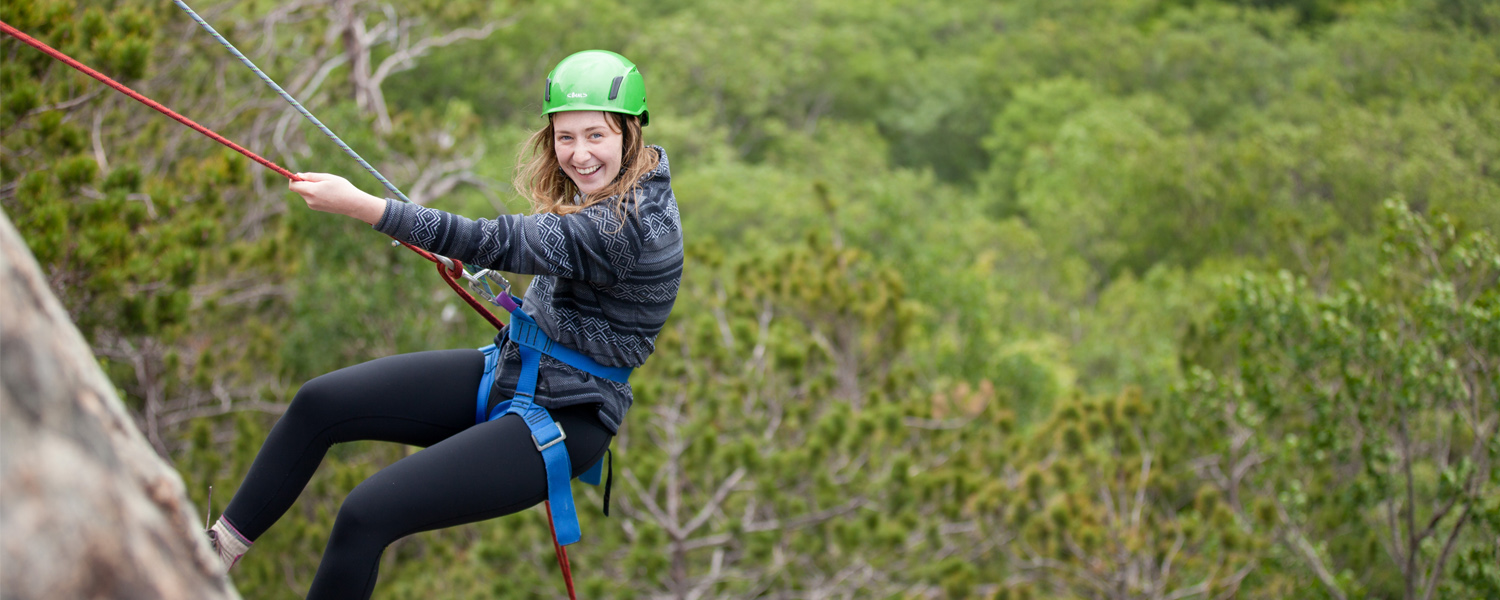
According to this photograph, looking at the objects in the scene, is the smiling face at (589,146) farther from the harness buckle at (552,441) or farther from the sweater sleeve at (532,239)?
the harness buckle at (552,441)

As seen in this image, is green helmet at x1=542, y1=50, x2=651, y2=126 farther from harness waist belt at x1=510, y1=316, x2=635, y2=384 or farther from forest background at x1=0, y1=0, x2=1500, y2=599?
harness waist belt at x1=510, y1=316, x2=635, y2=384

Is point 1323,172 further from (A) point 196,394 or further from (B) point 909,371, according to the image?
(A) point 196,394

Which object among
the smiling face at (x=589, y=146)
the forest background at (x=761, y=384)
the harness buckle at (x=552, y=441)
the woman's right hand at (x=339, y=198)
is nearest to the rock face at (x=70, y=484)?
the woman's right hand at (x=339, y=198)

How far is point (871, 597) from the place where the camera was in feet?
27.6

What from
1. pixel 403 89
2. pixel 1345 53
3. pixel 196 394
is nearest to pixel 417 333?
pixel 196 394

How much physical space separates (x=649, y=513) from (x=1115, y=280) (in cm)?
Answer: 2527

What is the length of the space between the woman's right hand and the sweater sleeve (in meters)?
0.02

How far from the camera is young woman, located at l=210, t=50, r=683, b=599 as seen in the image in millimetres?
1901

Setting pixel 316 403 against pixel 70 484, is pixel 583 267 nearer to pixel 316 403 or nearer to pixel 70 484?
pixel 316 403

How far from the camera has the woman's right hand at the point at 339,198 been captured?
5.97 feet

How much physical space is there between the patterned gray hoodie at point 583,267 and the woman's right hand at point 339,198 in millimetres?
23

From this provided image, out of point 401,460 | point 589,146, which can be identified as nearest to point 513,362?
point 401,460

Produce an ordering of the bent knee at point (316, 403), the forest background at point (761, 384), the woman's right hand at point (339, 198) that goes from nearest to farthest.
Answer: the woman's right hand at point (339, 198) < the bent knee at point (316, 403) < the forest background at point (761, 384)

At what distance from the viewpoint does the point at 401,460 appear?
1.95 m
